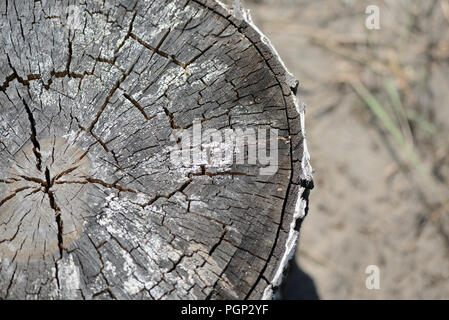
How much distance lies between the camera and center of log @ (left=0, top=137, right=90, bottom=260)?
1.37 metres

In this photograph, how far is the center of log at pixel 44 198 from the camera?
4.48ft

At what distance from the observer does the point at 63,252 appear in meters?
1.35

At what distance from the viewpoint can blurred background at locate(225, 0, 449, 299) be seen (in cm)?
281

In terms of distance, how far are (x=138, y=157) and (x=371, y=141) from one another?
2.09m

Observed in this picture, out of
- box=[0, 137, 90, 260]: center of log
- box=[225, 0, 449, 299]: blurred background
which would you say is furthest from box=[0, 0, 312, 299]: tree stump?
box=[225, 0, 449, 299]: blurred background

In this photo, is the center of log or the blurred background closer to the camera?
the center of log

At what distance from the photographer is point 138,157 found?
145 centimetres

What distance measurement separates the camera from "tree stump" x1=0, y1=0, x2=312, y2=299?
4.43 ft

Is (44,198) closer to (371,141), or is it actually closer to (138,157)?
(138,157)

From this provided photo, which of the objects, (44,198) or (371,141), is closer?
(44,198)

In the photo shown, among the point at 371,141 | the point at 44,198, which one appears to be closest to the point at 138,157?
the point at 44,198

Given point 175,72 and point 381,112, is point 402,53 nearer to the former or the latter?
point 381,112

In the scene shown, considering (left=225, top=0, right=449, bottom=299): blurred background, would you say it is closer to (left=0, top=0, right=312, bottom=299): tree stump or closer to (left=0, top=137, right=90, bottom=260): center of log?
(left=0, top=0, right=312, bottom=299): tree stump

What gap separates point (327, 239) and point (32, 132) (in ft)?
6.54
